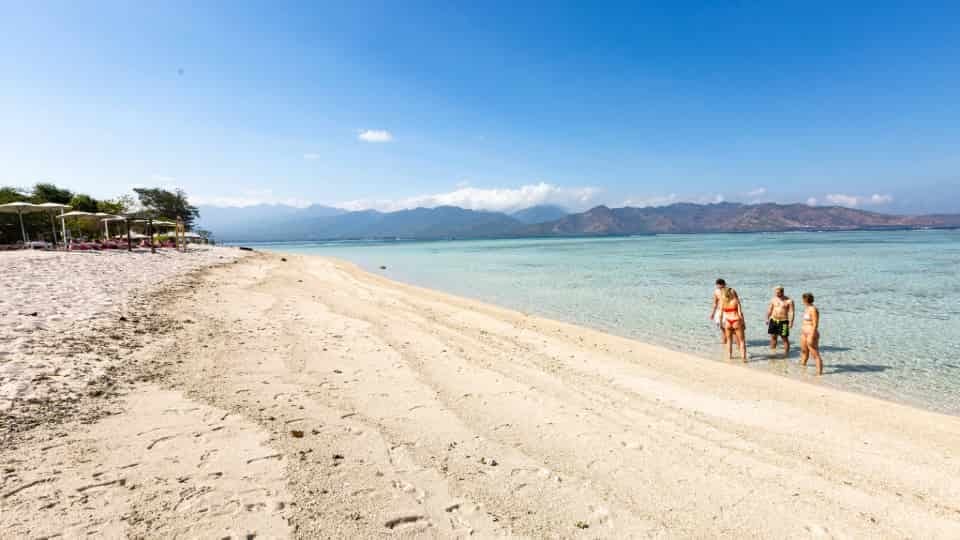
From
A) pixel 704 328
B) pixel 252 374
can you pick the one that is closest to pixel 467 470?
pixel 252 374

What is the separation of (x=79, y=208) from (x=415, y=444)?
215ft

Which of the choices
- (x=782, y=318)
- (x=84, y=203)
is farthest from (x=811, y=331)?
(x=84, y=203)

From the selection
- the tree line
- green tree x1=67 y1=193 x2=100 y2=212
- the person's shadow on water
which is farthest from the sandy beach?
green tree x1=67 y1=193 x2=100 y2=212

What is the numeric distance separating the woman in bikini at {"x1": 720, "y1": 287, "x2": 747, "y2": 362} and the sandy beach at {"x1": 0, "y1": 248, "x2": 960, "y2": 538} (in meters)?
1.63

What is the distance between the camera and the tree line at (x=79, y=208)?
34.2m

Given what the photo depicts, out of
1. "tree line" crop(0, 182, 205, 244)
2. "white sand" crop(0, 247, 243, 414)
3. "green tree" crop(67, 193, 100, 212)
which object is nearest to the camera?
"white sand" crop(0, 247, 243, 414)

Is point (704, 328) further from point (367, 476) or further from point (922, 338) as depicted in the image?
point (367, 476)

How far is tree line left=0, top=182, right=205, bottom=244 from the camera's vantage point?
3422 centimetres

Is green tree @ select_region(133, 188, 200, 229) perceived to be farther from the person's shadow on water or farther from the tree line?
the person's shadow on water

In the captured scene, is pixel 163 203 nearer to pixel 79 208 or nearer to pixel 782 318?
pixel 79 208

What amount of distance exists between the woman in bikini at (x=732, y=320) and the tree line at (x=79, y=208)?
1753 inches

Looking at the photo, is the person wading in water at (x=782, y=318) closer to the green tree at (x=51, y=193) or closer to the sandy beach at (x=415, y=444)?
the sandy beach at (x=415, y=444)

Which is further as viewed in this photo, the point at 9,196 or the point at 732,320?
the point at 9,196

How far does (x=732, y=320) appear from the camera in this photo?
10031mm
